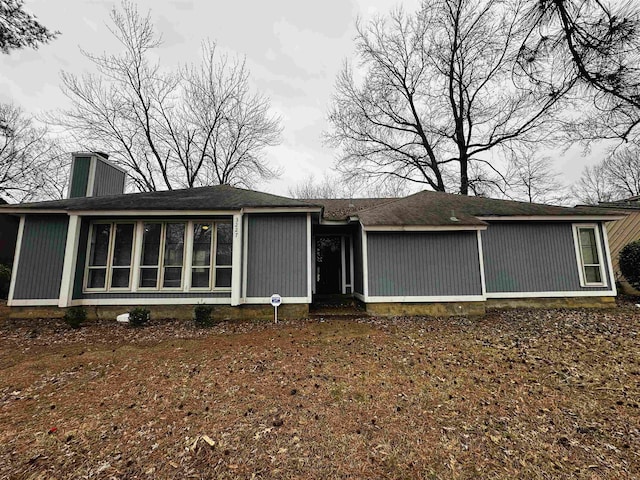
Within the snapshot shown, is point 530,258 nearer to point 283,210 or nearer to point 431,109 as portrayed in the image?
point 283,210

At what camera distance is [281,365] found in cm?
448

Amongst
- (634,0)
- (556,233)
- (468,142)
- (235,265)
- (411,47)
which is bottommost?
(235,265)

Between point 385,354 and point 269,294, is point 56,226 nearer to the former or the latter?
point 269,294

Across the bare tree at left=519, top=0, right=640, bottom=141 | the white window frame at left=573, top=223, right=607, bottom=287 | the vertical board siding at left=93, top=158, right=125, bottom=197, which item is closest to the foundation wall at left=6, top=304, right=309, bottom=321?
the vertical board siding at left=93, top=158, right=125, bottom=197

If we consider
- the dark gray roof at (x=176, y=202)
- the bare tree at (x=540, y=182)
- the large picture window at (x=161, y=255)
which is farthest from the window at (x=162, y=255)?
the bare tree at (x=540, y=182)

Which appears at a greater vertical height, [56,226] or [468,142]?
[468,142]

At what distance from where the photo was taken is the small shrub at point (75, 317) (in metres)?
6.45

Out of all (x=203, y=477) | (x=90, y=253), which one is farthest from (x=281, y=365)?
(x=90, y=253)

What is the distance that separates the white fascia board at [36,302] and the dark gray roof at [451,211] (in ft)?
27.7

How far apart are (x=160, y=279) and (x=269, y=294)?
9.57 feet

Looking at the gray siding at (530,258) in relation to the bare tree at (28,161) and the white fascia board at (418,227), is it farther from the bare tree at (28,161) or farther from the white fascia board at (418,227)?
the bare tree at (28,161)

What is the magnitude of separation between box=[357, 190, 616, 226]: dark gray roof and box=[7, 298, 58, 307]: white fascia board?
27.7ft

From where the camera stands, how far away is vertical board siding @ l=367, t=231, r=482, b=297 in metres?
7.63

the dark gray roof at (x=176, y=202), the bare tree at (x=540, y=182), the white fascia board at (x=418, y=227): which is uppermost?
the bare tree at (x=540, y=182)
